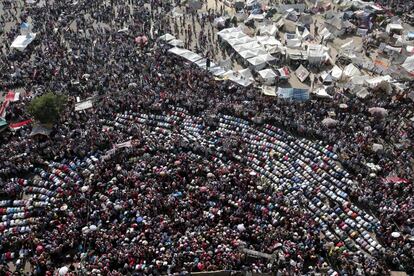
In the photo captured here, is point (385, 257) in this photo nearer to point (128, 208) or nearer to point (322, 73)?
point (128, 208)

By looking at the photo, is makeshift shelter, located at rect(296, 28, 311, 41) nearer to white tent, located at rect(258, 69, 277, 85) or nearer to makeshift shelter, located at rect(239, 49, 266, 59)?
makeshift shelter, located at rect(239, 49, 266, 59)

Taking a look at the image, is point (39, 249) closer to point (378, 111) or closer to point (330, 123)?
point (330, 123)

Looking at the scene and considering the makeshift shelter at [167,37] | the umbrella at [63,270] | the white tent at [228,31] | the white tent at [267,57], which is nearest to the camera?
the umbrella at [63,270]

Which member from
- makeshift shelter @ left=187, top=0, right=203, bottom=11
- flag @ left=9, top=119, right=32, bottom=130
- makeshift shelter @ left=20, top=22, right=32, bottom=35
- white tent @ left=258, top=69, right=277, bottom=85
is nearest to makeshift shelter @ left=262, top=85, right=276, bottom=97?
white tent @ left=258, top=69, right=277, bottom=85

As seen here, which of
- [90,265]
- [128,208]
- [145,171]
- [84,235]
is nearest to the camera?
[90,265]

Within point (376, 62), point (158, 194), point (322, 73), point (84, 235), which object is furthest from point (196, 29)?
point (84, 235)

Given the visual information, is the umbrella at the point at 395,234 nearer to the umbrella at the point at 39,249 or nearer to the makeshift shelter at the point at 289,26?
the umbrella at the point at 39,249

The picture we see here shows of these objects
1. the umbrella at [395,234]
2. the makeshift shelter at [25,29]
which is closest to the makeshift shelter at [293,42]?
the umbrella at [395,234]

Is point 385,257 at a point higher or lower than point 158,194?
lower
